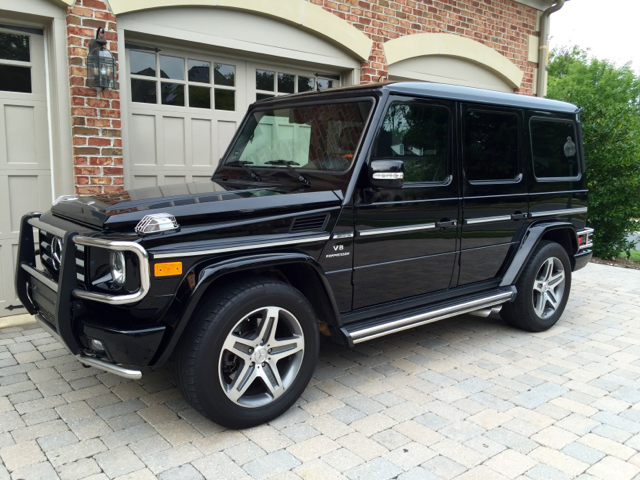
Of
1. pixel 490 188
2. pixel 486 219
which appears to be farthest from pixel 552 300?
pixel 490 188

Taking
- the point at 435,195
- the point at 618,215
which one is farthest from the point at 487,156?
the point at 618,215

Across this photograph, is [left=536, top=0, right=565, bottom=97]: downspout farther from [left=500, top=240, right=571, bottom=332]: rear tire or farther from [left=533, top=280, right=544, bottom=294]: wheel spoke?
[left=533, top=280, right=544, bottom=294]: wheel spoke

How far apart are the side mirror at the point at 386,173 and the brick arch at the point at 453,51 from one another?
4495mm

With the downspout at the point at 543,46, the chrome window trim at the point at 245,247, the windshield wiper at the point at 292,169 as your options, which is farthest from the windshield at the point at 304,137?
the downspout at the point at 543,46

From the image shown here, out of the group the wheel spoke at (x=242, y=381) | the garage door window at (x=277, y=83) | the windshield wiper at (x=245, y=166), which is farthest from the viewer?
the garage door window at (x=277, y=83)

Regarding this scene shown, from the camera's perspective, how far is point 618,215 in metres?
8.30

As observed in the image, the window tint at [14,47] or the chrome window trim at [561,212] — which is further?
the window tint at [14,47]

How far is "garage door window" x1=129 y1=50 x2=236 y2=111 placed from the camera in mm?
5516

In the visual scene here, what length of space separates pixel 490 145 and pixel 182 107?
331cm

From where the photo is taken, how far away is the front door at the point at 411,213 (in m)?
3.45

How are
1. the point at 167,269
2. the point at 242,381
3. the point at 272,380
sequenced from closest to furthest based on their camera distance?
the point at 167,269 → the point at 242,381 → the point at 272,380

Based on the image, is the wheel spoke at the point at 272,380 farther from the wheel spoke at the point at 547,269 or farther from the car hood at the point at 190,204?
the wheel spoke at the point at 547,269

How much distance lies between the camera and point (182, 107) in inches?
228

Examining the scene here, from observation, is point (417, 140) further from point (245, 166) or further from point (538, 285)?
point (538, 285)
